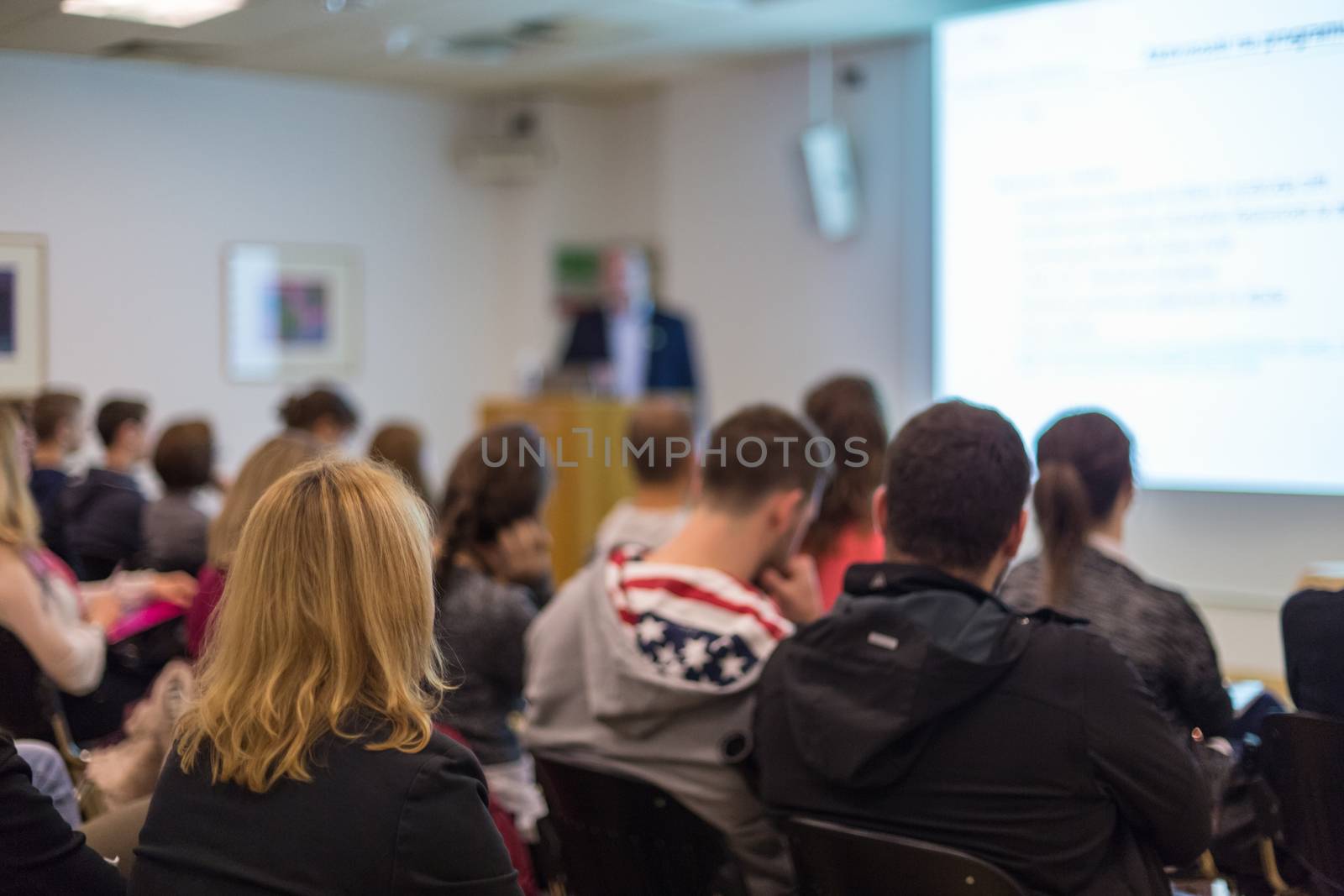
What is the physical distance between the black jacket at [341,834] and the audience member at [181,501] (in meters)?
2.20

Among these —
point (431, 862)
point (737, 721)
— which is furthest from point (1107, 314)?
point (431, 862)

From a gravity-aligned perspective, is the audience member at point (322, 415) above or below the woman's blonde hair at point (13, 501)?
above

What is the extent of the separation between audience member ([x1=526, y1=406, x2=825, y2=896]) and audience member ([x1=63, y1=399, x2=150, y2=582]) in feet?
5.96

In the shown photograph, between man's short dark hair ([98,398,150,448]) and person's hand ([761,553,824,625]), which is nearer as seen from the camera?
person's hand ([761,553,824,625])

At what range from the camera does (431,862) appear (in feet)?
4.36

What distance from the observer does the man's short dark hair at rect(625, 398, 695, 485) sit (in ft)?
11.2

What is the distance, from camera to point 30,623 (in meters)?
2.61

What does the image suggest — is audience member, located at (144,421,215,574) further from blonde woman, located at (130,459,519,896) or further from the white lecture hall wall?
blonde woman, located at (130,459,519,896)

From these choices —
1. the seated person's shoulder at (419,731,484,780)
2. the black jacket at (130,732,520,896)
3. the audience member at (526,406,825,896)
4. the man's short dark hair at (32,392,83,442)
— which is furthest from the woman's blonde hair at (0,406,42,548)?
the seated person's shoulder at (419,731,484,780)

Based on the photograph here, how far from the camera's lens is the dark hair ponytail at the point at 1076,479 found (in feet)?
8.08

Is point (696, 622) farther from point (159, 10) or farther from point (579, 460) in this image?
point (579, 460)

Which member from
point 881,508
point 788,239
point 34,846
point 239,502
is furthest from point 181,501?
point 788,239

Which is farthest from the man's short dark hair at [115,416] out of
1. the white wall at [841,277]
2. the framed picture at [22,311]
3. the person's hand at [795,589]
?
the white wall at [841,277]

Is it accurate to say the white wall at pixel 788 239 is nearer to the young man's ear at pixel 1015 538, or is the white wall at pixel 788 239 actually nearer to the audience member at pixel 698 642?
the audience member at pixel 698 642
